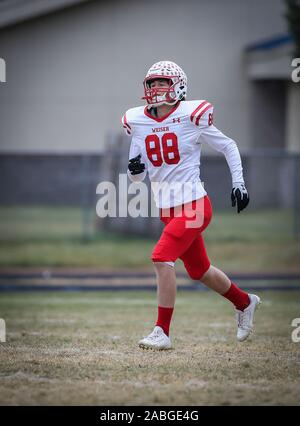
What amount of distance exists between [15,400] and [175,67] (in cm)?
281

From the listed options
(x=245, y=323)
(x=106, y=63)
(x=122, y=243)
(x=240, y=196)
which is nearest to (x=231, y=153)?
(x=240, y=196)

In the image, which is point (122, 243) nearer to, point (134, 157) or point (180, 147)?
point (134, 157)

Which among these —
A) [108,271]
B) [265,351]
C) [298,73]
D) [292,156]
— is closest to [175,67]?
[265,351]

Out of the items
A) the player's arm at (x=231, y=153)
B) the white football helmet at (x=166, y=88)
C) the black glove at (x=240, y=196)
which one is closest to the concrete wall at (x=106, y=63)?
the white football helmet at (x=166, y=88)

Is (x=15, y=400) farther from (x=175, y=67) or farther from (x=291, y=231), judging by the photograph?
(x=291, y=231)

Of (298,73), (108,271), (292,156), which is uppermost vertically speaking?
(298,73)

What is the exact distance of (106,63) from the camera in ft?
64.4

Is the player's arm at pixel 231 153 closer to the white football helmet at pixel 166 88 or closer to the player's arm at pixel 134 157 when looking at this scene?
the white football helmet at pixel 166 88

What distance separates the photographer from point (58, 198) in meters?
18.5

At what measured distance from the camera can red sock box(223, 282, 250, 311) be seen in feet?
20.9

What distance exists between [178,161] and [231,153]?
14.8 inches

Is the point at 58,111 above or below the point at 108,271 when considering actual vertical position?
above

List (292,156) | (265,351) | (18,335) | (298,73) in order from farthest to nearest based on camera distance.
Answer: (298,73) → (292,156) → (18,335) → (265,351)
